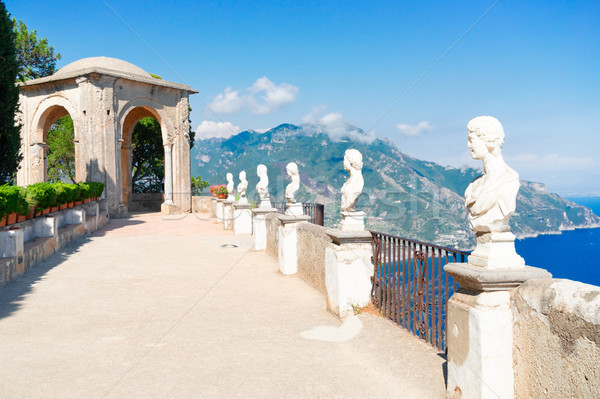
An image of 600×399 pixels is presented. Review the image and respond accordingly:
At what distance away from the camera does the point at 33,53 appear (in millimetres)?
32094

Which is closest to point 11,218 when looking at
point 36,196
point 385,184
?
point 36,196

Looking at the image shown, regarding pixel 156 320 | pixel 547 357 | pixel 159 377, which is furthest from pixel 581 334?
pixel 156 320

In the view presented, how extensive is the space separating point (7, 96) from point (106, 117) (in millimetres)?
7463

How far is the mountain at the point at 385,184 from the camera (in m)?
18.0

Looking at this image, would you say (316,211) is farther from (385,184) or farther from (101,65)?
(385,184)

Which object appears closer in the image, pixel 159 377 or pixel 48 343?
pixel 159 377

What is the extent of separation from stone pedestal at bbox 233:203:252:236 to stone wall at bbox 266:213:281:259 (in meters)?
4.00

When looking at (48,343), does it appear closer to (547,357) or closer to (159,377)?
(159,377)

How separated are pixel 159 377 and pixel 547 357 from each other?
3153mm

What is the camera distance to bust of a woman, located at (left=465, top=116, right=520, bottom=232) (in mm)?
3035

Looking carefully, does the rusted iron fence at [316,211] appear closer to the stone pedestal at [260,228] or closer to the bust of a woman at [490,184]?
the stone pedestal at [260,228]

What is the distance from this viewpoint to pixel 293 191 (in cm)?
905

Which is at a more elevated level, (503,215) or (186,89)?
(186,89)

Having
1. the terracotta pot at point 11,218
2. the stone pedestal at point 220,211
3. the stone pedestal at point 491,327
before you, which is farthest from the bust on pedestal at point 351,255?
the stone pedestal at point 220,211
